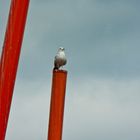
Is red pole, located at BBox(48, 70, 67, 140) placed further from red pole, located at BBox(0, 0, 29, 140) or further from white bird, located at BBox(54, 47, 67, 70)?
red pole, located at BBox(0, 0, 29, 140)

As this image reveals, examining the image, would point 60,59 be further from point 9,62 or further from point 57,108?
point 9,62

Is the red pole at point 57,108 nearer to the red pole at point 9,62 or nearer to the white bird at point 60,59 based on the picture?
the white bird at point 60,59

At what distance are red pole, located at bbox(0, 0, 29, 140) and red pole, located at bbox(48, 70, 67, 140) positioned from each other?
115 inches

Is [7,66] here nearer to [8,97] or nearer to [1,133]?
[8,97]

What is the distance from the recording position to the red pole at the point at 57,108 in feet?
32.8

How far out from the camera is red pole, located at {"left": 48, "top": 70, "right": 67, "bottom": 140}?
32.8 ft

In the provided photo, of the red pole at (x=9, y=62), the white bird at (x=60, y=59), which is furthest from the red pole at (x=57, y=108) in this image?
the red pole at (x=9, y=62)

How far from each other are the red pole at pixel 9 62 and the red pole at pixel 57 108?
2.92 meters

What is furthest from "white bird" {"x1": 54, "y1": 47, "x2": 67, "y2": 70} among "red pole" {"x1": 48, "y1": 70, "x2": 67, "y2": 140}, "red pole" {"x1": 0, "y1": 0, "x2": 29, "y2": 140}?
"red pole" {"x1": 0, "y1": 0, "x2": 29, "y2": 140}

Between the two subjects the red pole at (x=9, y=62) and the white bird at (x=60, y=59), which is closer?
the red pole at (x=9, y=62)

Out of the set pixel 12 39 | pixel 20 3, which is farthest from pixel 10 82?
pixel 20 3

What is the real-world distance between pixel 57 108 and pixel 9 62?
10.9 feet

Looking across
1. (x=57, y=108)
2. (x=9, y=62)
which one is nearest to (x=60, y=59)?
(x=57, y=108)

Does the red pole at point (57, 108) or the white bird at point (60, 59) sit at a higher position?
the white bird at point (60, 59)
